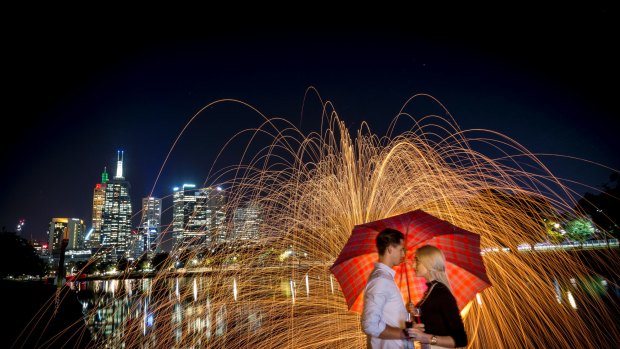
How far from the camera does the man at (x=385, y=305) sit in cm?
314

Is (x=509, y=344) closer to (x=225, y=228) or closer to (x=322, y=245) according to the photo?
(x=322, y=245)

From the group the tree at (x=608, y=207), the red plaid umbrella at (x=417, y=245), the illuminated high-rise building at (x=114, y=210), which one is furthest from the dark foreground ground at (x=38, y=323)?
the illuminated high-rise building at (x=114, y=210)

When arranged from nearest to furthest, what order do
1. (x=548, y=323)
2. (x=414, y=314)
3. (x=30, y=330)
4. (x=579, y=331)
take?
(x=414, y=314) → (x=579, y=331) → (x=548, y=323) → (x=30, y=330)

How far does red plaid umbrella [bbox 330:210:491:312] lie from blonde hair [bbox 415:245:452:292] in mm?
435

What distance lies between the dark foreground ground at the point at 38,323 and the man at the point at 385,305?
9.35m

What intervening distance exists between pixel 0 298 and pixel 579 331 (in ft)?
96.9

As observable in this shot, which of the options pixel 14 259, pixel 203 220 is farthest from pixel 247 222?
pixel 14 259

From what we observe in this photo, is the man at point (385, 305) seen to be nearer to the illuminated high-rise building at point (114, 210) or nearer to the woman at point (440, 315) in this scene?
the woman at point (440, 315)

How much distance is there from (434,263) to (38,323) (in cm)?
2042

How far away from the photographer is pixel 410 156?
9031 mm

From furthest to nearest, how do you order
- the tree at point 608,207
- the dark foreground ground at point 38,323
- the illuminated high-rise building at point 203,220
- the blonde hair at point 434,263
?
the tree at point 608,207 < the dark foreground ground at point 38,323 < the illuminated high-rise building at point 203,220 < the blonde hair at point 434,263

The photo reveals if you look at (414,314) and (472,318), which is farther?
(472,318)

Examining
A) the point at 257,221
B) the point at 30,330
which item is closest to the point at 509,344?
the point at 257,221

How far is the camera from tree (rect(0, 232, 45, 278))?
185 feet
